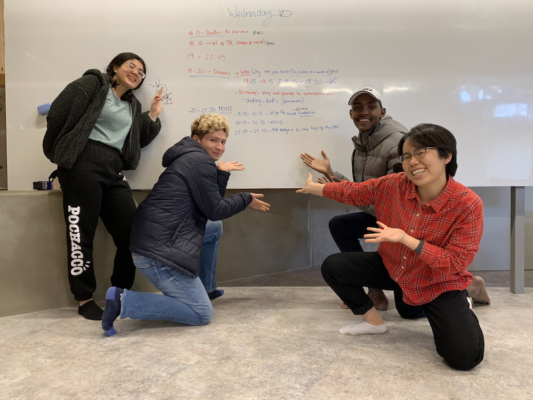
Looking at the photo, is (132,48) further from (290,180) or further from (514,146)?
(514,146)

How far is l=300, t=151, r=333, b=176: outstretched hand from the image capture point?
8.00ft

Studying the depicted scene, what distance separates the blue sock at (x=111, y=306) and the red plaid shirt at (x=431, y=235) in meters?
1.26

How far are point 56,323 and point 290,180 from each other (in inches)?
62.1

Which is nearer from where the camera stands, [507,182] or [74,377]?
[74,377]

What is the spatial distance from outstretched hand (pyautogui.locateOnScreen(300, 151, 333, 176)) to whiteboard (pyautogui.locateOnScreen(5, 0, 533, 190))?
57 mm

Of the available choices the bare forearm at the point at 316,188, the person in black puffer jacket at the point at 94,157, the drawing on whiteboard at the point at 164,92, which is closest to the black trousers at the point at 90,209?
the person in black puffer jacket at the point at 94,157

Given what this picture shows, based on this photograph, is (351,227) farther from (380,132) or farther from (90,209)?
(90,209)

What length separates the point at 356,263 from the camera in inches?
72.2

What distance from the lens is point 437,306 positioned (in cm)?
156

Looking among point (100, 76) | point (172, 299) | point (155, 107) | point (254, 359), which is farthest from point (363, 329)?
point (100, 76)

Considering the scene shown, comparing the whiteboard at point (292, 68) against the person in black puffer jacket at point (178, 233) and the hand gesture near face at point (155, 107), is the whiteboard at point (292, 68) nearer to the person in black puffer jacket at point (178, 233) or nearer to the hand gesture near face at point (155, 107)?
the hand gesture near face at point (155, 107)

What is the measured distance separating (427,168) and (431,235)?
0.91 ft

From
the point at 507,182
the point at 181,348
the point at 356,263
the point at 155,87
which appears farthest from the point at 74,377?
the point at 507,182

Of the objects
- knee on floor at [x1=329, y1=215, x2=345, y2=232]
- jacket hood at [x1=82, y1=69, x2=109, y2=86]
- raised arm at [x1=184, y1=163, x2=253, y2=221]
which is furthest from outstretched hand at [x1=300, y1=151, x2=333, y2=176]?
jacket hood at [x1=82, y1=69, x2=109, y2=86]
